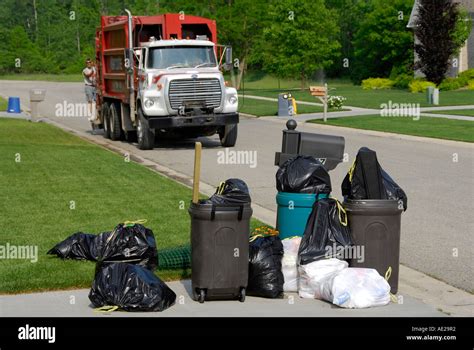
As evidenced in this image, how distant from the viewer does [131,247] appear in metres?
8.20

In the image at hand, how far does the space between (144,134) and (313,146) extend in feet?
43.0

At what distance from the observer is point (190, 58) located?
22.2 metres

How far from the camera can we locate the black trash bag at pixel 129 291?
724cm

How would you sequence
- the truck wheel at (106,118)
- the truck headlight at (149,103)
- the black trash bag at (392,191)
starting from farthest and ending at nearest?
the truck wheel at (106,118) < the truck headlight at (149,103) < the black trash bag at (392,191)

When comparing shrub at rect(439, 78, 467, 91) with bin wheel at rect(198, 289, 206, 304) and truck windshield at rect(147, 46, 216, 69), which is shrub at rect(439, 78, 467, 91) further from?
bin wheel at rect(198, 289, 206, 304)

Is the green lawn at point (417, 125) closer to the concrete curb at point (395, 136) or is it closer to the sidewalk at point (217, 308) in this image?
the concrete curb at point (395, 136)

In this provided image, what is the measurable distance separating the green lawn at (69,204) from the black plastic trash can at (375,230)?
6.03 feet

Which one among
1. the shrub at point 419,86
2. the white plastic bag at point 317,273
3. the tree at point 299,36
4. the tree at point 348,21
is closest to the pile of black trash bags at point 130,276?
the white plastic bag at point 317,273

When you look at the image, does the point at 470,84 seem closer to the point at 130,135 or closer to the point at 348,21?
the point at 130,135

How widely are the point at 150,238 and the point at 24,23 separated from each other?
4327 inches

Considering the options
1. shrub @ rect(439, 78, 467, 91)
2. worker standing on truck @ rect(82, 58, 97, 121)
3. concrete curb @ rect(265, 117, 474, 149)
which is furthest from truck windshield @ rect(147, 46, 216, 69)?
shrub @ rect(439, 78, 467, 91)

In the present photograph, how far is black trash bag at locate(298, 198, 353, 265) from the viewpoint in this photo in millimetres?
7781
